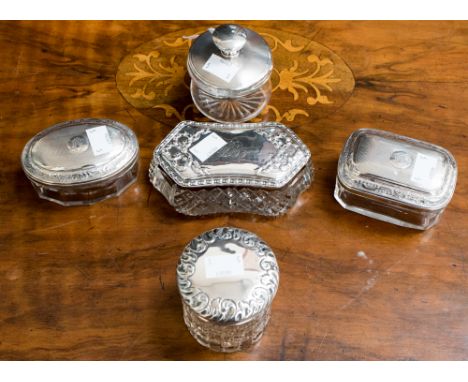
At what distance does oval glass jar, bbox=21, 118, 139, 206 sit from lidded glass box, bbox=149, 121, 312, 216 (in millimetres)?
56

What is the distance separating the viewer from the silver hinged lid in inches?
40.8

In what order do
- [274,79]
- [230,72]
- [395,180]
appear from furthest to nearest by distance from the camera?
[274,79]
[230,72]
[395,180]

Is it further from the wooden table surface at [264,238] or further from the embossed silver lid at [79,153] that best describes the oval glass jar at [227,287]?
the embossed silver lid at [79,153]

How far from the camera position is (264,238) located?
3.42 feet

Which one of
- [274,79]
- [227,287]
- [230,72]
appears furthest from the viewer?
[274,79]

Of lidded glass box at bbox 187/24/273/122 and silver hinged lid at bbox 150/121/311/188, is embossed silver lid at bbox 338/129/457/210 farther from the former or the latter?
lidded glass box at bbox 187/24/273/122

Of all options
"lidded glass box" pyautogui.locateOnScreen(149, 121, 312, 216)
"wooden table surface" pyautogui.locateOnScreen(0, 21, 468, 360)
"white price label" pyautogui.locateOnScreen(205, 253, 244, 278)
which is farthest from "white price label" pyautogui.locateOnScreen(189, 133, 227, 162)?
"white price label" pyautogui.locateOnScreen(205, 253, 244, 278)

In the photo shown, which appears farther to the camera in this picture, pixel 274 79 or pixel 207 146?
pixel 274 79

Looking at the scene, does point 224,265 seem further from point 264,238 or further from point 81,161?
point 81,161

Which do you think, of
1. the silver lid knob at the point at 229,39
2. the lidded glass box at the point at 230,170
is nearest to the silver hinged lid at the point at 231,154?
the lidded glass box at the point at 230,170

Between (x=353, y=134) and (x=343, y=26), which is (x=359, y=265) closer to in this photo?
(x=353, y=134)

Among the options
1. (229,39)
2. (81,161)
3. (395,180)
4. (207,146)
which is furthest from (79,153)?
(395,180)

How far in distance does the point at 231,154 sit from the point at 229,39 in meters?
0.21

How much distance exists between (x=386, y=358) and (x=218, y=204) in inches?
13.7
